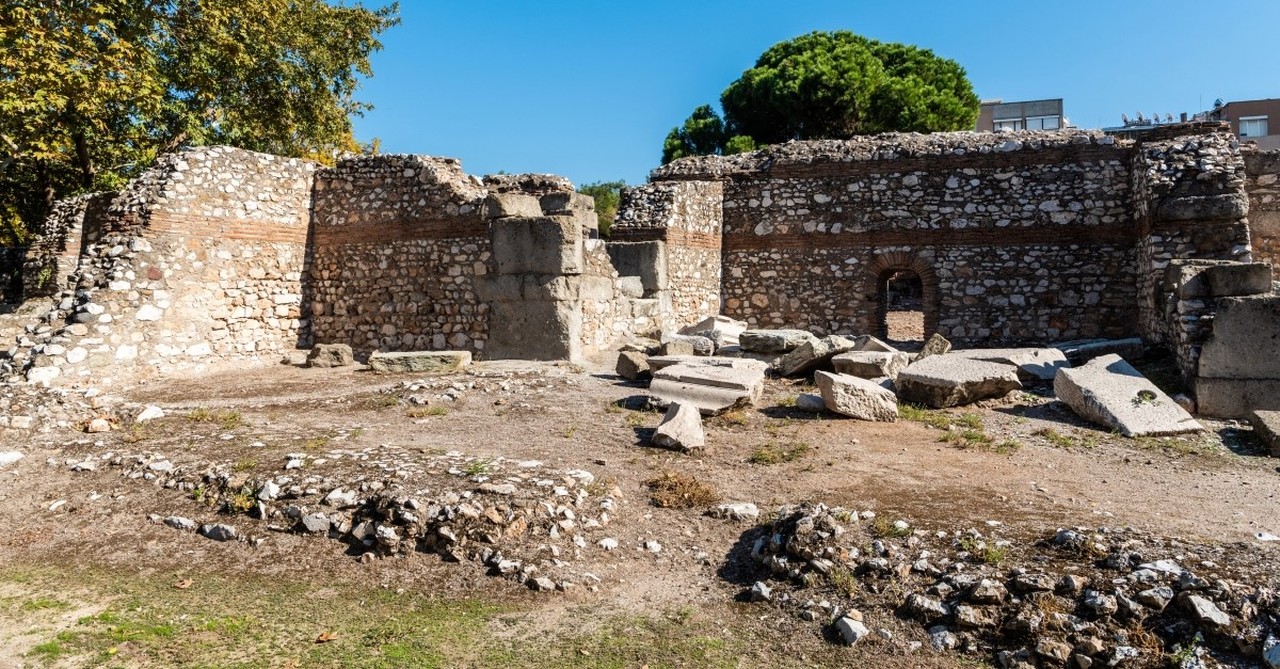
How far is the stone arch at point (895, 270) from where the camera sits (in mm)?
14781

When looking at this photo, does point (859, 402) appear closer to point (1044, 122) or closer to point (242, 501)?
point (242, 501)

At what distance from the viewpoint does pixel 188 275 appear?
36.7 feet

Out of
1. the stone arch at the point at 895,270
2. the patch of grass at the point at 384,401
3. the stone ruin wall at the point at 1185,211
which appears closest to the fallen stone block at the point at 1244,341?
the stone ruin wall at the point at 1185,211

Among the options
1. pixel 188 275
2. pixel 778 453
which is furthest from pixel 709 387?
pixel 188 275

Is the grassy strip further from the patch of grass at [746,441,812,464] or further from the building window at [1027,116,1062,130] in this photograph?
the building window at [1027,116,1062,130]

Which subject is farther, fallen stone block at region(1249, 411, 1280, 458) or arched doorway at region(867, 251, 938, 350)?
arched doorway at region(867, 251, 938, 350)

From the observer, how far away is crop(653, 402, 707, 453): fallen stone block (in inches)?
265

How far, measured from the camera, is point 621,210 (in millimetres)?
15680

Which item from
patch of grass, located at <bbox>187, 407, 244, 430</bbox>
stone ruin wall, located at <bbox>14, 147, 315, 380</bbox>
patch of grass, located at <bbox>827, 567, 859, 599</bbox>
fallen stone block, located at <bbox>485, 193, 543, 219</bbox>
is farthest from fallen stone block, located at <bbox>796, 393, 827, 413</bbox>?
stone ruin wall, located at <bbox>14, 147, 315, 380</bbox>

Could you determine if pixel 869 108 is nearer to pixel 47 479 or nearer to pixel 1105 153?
pixel 1105 153

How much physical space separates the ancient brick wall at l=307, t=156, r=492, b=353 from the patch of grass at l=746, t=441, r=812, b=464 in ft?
19.5

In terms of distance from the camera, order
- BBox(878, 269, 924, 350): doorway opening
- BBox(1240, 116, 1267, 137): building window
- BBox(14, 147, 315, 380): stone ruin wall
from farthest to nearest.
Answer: BBox(1240, 116, 1267, 137): building window → BBox(878, 269, 924, 350): doorway opening → BBox(14, 147, 315, 380): stone ruin wall

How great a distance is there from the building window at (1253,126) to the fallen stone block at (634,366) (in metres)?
46.0

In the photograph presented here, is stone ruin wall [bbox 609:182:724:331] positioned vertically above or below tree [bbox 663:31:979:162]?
below
